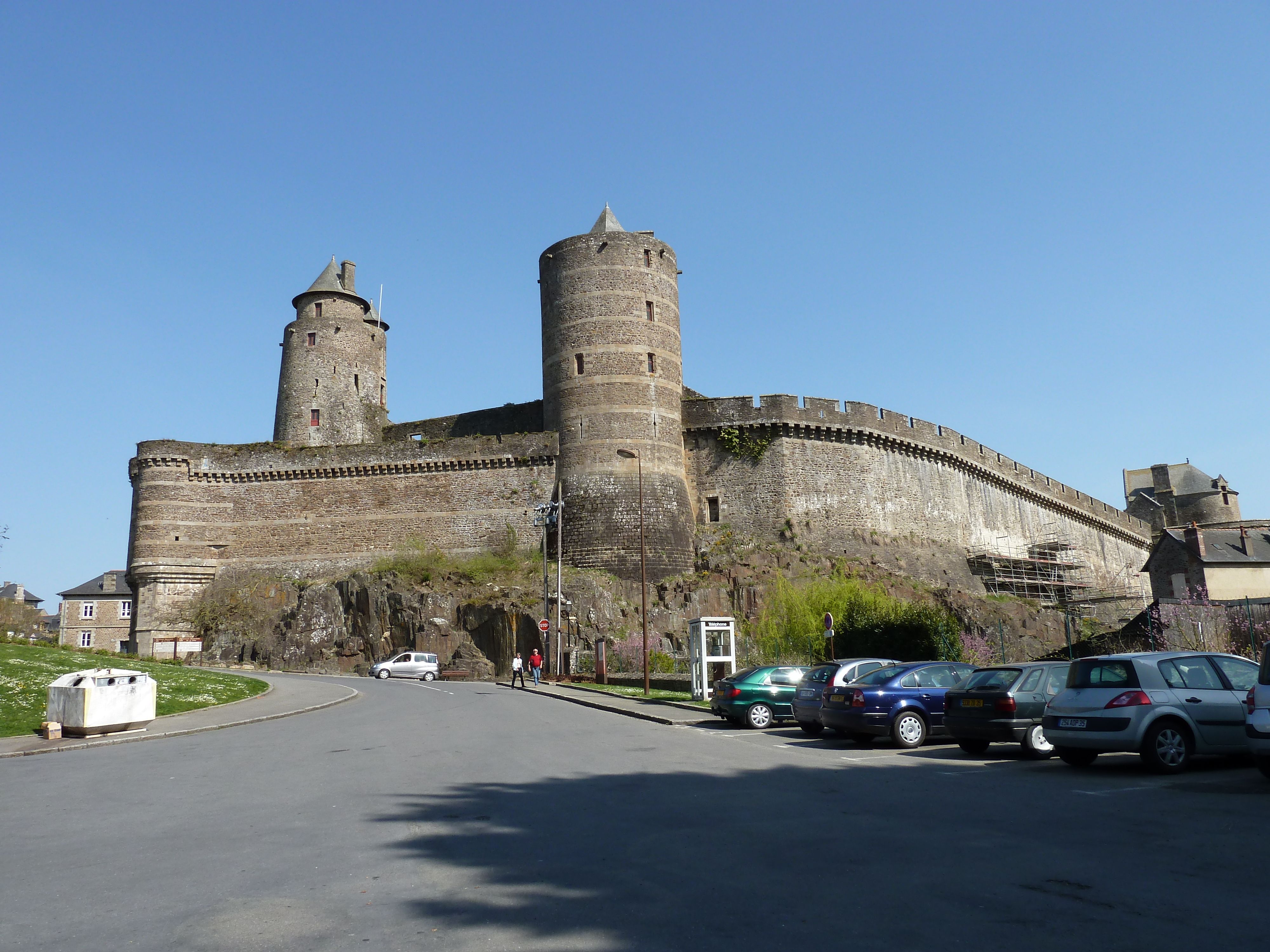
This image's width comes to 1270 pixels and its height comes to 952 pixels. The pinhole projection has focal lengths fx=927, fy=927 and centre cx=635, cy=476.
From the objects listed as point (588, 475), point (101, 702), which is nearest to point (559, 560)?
point (588, 475)

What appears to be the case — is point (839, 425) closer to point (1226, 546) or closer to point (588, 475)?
point (588, 475)

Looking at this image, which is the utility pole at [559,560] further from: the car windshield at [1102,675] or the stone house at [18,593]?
the stone house at [18,593]

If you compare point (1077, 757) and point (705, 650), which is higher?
A: point (705, 650)

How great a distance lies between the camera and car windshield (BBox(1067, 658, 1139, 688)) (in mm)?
10070

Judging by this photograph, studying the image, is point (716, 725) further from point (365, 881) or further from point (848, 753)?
point (365, 881)

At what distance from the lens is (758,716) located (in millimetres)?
16844

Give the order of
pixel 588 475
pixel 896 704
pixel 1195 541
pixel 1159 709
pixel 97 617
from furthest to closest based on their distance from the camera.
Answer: pixel 97 617
pixel 1195 541
pixel 588 475
pixel 896 704
pixel 1159 709

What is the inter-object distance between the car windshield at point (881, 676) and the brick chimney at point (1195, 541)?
113ft

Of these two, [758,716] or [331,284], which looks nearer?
[758,716]

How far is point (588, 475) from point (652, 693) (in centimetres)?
1640

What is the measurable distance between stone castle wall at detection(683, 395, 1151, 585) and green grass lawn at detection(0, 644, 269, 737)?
22305 mm

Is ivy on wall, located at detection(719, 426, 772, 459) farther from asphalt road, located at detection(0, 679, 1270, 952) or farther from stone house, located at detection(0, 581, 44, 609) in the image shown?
stone house, located at detection(0, 581, 44, 609)

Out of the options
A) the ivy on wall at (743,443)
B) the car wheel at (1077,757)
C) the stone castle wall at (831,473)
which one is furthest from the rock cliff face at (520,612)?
the car wheel at (1077,757)

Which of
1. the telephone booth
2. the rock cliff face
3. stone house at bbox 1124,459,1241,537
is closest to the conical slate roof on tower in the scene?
the rock cliff face
